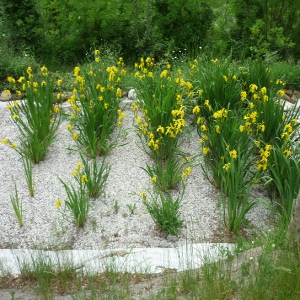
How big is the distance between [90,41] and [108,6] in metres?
0.79

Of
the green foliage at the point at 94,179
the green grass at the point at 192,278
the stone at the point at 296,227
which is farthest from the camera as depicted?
the green foliage at the point at 94,179

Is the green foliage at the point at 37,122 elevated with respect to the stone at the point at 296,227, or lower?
elevated

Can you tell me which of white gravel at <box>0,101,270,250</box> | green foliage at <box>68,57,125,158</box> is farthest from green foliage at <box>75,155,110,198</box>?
green foliage at <box>68,57,125,158</box>

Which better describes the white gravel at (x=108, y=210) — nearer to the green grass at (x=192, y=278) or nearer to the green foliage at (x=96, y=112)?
the green foliage at (x=96, y=112)

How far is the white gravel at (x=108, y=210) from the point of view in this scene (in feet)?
13.1

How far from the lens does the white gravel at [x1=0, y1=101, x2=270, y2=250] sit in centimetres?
400

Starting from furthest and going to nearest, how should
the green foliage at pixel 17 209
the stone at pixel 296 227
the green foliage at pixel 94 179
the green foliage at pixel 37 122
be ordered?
the green foliage at pixel 37 122 → the green foliage at pixel 94 179 → the green foliage at pixel 17 209 → the stone at pixel 296 227

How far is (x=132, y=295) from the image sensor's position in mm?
3074

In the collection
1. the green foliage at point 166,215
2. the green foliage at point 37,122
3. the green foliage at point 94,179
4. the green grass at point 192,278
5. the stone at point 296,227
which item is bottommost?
the green grass at point 192,278

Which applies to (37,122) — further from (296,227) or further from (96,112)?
(296,227)

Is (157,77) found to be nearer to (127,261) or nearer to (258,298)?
(127,261)

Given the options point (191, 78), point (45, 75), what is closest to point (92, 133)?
point (45, 75)

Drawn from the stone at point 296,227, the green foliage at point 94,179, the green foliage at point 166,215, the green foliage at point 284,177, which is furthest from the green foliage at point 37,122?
the stone at point 296,227

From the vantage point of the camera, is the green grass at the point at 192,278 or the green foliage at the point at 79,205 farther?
the green foliage at the point at 79,205
